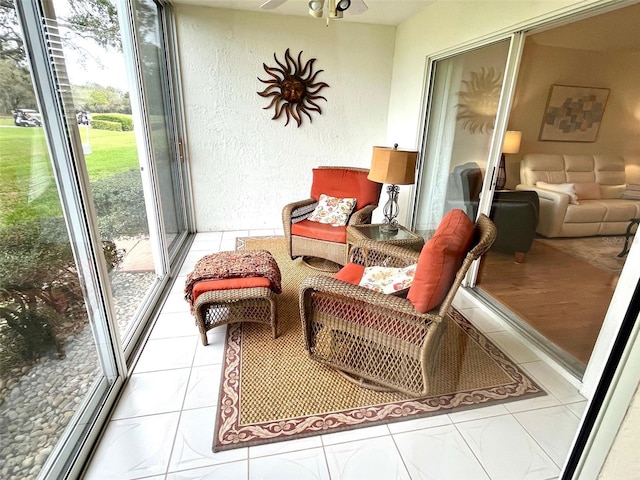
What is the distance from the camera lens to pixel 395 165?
243 centimetres

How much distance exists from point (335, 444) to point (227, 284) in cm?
104

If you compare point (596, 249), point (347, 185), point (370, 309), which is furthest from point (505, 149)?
point (370, 309)

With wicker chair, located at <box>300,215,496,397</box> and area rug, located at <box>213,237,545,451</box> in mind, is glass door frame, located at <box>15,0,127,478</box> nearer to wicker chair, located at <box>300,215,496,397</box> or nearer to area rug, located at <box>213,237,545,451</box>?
area rug, located at <box>213,237,545,451</box>

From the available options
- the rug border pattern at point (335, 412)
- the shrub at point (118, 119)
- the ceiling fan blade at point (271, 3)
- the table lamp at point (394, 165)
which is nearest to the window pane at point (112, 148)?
the shrub at point (118, 119)

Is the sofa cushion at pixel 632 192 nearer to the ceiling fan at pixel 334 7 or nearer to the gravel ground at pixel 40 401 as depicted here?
the ceiling fan at pixel 334 7

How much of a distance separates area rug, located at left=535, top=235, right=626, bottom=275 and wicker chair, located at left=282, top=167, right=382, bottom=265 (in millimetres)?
1645

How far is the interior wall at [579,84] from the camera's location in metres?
2.21

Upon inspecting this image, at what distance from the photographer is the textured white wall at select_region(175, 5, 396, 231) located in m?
3.40

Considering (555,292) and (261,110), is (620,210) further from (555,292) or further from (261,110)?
(261,110)

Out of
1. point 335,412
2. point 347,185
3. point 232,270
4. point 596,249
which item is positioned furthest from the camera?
point 347,185

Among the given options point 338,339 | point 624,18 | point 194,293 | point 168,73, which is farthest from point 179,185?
point 624,18

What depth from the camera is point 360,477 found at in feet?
4.29

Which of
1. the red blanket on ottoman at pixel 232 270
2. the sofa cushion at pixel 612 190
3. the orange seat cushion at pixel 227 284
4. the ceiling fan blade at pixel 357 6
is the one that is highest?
the ceiling fan blade at pixel 357 6

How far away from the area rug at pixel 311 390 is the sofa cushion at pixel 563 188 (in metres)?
1.71
